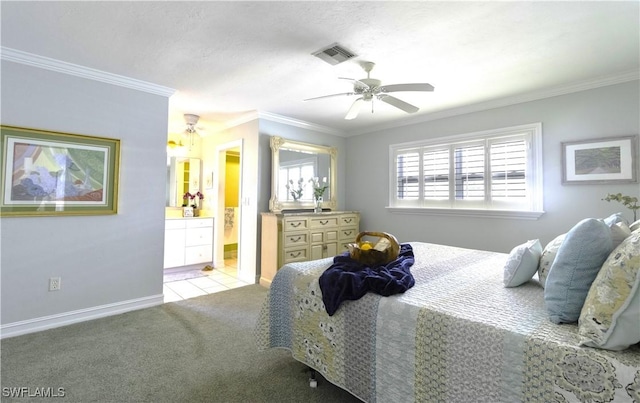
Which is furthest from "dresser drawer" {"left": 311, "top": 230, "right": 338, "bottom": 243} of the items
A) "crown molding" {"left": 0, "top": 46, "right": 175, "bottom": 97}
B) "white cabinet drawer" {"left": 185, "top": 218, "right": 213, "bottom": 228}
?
"crown molding" {"left": 0, "top": 46, "right": 175, "bottom": 97}

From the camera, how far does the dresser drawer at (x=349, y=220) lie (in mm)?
4645

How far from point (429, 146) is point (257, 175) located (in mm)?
2532

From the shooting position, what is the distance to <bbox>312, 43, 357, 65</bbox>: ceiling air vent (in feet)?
7.78

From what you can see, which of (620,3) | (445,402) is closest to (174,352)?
(445,402)

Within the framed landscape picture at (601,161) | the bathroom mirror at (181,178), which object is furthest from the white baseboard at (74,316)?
the framed landscape picture at (601,161)

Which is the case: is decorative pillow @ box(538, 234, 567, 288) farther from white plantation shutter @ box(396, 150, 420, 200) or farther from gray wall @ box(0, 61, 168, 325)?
gray wall @ box(0, 61, 168, 325)

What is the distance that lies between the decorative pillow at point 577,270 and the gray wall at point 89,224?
11.5 ft

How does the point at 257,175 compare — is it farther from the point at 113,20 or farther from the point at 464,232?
the point at 464,232

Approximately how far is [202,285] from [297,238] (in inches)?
59.6

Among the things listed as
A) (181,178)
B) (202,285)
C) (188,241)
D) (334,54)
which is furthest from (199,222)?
(334,54)

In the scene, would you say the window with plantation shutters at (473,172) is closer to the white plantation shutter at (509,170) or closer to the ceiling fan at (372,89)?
the white plantation shutter at (509,170)

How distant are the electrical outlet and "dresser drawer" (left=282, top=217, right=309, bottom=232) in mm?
2288

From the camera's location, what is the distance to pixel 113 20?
6.79 ft

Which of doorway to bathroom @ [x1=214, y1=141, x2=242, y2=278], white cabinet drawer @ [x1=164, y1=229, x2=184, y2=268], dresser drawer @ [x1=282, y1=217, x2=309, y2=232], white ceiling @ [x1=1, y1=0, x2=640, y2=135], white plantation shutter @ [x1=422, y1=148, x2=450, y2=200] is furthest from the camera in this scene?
doorway to bathroom @ [x1=214, y1=141, x2=242, y2=278]
